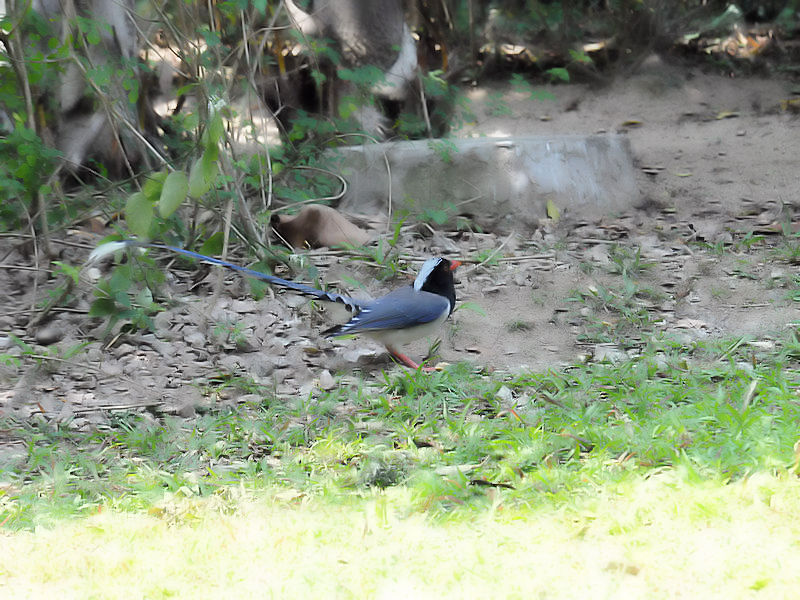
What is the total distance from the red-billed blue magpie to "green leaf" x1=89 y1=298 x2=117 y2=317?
0.31 m

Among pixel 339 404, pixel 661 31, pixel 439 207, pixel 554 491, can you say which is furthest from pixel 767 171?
pixel 554 491

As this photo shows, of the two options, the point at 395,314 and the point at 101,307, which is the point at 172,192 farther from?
the point at 395,314

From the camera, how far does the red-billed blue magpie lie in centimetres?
472

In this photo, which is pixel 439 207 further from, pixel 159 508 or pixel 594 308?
pixel 159 508

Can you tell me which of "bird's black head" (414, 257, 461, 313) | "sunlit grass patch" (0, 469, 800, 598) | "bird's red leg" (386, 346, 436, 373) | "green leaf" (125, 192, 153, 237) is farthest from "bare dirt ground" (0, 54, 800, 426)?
"sunlit grass patch" (0, 469, 800, 598)

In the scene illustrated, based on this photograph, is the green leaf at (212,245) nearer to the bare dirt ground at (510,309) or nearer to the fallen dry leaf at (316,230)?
the bare dirt ground at (510,309)

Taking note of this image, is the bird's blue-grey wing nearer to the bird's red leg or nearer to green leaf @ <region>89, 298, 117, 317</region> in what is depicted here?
the bird's red leg

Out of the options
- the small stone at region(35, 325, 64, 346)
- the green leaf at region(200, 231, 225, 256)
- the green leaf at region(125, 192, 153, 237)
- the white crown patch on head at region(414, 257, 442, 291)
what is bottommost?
the small stone at region(35, 325, 64, 346)

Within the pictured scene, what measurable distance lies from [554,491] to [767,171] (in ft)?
20.1

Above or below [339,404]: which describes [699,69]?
below

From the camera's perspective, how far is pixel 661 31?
11625 millimetres

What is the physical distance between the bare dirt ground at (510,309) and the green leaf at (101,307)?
253mm

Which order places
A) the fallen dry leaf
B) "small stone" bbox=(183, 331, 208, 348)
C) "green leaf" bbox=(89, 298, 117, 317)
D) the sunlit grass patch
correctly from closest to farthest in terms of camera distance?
the sunlit grass patch
"green leaf" bbox=(89, 298, 117, 317)
"small stone" bbox=(183, 331, 208, 348)
the fallen dry leaf

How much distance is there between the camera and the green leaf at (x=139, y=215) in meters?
4.69
